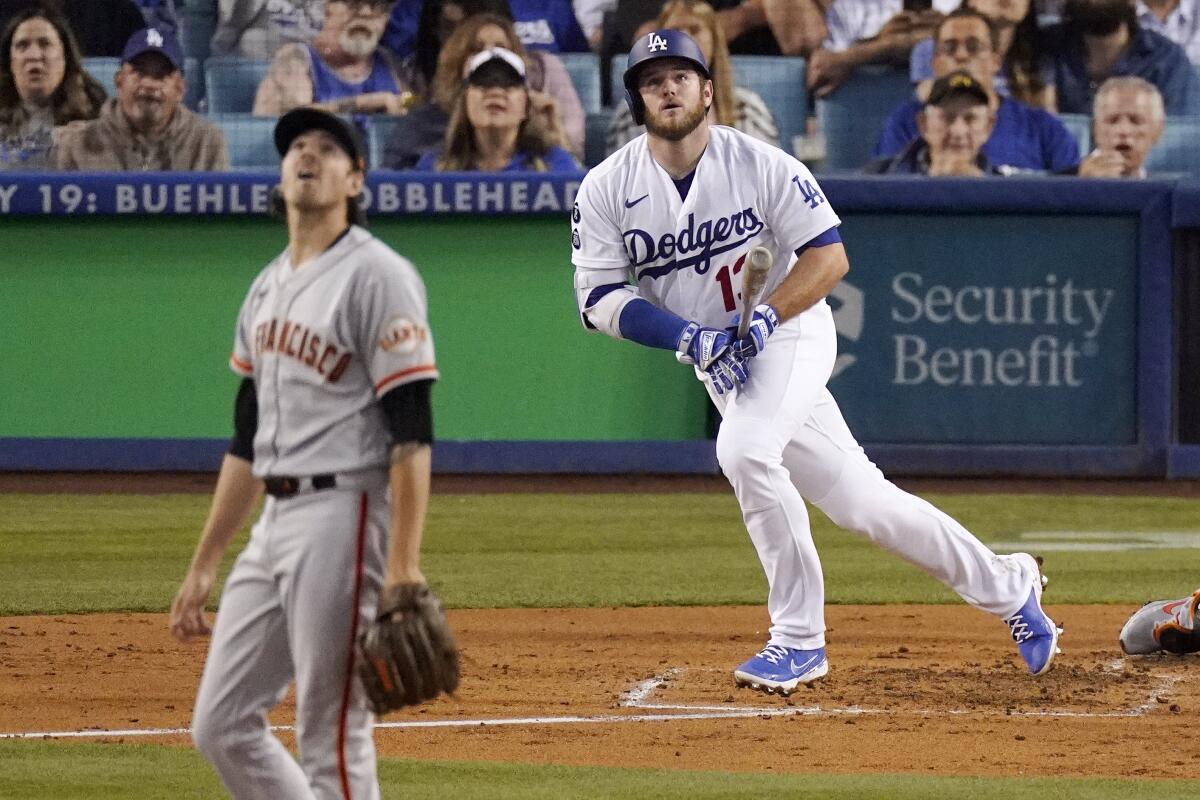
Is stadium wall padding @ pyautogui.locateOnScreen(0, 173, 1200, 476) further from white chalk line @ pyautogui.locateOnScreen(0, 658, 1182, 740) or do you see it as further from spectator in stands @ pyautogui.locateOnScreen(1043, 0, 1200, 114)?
white chalk line @ pyautogui.locateOnScreen(0, 658, 1182, 740)

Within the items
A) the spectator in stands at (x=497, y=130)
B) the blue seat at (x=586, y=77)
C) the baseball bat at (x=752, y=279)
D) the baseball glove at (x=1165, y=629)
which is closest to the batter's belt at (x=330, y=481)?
the baseball bat at (x=752, y=279)

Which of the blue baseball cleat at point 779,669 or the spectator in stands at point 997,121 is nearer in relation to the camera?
the blue baseball cleat at point 779,669

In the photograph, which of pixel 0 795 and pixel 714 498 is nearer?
pixel 0 795

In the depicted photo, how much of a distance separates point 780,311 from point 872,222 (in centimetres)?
578

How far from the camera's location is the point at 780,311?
534 centimetres

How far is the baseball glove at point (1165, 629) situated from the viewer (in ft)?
19.6

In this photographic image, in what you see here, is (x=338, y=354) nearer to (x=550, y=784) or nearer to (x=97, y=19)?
(x=550, y=784)

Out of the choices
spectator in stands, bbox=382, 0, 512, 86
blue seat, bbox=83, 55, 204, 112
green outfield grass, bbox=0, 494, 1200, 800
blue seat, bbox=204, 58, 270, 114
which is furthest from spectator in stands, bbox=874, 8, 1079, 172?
blue seat, bbox=83, 55, 204, 112

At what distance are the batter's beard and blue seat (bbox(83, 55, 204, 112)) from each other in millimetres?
6405

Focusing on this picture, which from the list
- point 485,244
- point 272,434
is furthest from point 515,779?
point 485,244

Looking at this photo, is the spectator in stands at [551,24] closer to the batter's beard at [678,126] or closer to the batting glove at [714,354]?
the batter's beard at [678,126]

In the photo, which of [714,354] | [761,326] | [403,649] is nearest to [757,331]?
[761,326]

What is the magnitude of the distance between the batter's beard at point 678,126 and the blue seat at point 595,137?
19.8 ft

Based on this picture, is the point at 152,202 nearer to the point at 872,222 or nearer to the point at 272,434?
the point at 872,222
